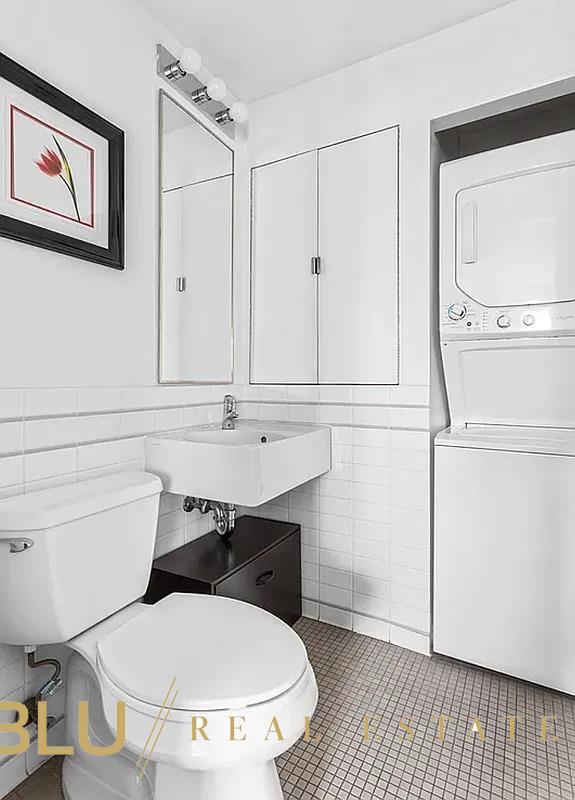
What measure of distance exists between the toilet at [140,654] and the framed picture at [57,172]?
2.36ft

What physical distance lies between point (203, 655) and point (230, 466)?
62 centimetres

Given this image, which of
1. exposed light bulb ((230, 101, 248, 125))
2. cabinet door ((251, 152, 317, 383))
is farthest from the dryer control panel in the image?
exposed light bulb ((230, 101, 248, 125))

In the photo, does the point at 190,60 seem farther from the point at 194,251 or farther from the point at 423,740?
the point at 423,740

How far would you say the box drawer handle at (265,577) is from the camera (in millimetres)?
1933

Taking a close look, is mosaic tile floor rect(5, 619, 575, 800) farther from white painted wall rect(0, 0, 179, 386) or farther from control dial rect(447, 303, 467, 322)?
control dial rect(447, 303, 467, 322)

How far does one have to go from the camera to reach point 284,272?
2.30 metres

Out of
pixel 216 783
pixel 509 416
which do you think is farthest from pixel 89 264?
pixel 509 416

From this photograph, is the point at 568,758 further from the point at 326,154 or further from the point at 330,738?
the point at 326,154

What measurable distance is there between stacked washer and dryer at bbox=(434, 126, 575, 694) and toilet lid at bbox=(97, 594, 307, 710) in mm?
906

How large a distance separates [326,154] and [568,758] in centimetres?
230

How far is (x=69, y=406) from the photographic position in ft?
4.89

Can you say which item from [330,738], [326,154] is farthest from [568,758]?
[326,154]

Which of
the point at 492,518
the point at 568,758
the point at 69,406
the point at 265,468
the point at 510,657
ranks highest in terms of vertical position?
the point at 69,406

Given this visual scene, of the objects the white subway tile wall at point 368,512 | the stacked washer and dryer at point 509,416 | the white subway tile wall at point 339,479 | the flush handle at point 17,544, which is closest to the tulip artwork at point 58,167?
the white subway tile wall at point 339,479
